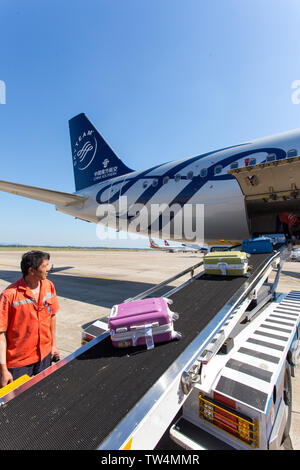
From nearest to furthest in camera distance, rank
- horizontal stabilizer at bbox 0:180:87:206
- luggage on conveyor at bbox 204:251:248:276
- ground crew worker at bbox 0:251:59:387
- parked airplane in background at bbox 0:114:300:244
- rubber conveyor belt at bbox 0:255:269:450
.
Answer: rubber conveyor belt at bbox 0:255:269:450 < ground crew worker at bbox 0:251:59:387 < luggage on conveyor at bbox 204:251:248:276 < parked airplane in background at bbox 0:114:300:244 < horizontal stabilizer at bbox 0:180:87:206

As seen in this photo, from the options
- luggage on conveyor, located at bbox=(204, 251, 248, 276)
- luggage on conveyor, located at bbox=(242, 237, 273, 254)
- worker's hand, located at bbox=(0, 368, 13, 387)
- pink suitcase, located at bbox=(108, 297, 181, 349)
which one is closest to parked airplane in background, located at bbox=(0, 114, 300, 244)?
luggage on conveyor, located at bbox=(242, 237, 273, 254)

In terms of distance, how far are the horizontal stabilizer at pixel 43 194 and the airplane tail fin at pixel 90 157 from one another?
198 centimetres

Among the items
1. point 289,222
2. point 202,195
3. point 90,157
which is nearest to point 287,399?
point 202,195

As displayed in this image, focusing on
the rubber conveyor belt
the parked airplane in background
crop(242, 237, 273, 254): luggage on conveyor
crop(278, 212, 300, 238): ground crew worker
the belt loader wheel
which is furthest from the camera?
crop(278, 212, 300, 238): ground crew worker

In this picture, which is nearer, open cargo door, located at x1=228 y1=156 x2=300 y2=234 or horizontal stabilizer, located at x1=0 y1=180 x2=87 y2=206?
open cargo door, located at x1=228 y1=156 x2=300 y2=234

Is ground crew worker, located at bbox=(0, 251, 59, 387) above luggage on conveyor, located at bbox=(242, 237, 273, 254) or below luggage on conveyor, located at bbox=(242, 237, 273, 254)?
below

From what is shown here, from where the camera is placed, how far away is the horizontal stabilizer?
8.21 m

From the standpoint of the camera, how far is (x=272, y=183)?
16.8ft

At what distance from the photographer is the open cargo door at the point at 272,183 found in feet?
14.4

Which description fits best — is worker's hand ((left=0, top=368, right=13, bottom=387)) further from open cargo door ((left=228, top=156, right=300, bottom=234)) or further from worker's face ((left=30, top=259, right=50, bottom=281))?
open cargo door ((left=228, top=156, right=300, bottom=234))

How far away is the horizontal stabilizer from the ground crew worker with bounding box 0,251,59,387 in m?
7.43
